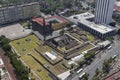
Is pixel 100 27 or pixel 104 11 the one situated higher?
pixel 104 11

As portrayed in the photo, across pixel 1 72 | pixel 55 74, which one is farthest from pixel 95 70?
pixel 1 72

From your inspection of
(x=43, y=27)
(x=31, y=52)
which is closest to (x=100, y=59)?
(x=31, y=52)

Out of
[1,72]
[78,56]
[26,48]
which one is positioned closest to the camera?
[1,72]

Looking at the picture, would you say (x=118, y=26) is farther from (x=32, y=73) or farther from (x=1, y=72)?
(x=1, y=72)

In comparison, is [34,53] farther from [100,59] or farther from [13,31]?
[100,59]

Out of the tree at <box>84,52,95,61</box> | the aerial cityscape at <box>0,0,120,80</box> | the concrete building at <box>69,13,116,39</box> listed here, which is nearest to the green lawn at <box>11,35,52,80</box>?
the aerial cityscape at <box>0,0,120,80</box>

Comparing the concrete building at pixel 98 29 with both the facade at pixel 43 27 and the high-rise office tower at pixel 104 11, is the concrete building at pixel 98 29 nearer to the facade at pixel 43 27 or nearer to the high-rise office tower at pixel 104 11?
the high-rise office tower at pixel 104 11

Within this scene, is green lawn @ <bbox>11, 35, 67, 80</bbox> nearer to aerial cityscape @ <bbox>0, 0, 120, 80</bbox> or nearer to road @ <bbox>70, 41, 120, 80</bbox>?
aerial cityscape @ <bbox>0, 0, 120, 80</bbox>
